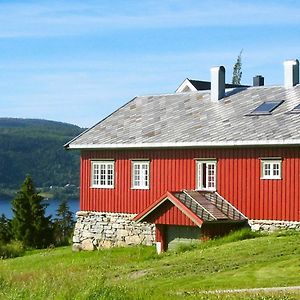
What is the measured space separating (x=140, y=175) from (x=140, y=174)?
4 centimetres

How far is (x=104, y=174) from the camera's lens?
140ft

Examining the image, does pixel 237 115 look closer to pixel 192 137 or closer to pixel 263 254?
pixel 192 137

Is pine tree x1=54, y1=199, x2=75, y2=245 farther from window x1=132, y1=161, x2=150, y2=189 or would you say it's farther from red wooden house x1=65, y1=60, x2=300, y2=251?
window x1=132, y1=161, x2=150, y2=189

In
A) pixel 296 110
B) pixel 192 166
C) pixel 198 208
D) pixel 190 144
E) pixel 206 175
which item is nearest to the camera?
pixel 198 208

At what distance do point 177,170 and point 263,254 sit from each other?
386 inches

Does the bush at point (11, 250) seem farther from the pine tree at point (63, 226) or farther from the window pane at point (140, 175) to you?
the window pane at point (140, 175)

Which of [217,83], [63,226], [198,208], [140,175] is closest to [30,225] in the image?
[63,226]

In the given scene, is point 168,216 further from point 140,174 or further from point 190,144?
point 140,174

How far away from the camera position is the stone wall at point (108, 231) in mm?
40688

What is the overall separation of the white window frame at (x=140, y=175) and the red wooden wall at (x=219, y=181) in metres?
0.18

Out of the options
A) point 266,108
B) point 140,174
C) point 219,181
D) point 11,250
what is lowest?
point 11,250

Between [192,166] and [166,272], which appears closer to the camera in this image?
[166,272]

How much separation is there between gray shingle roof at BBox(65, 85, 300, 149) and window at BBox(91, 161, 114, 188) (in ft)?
3.13

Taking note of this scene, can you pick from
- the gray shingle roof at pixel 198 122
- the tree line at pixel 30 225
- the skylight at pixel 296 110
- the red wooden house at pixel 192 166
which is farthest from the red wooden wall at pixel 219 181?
the tree line at pixel 30 225
